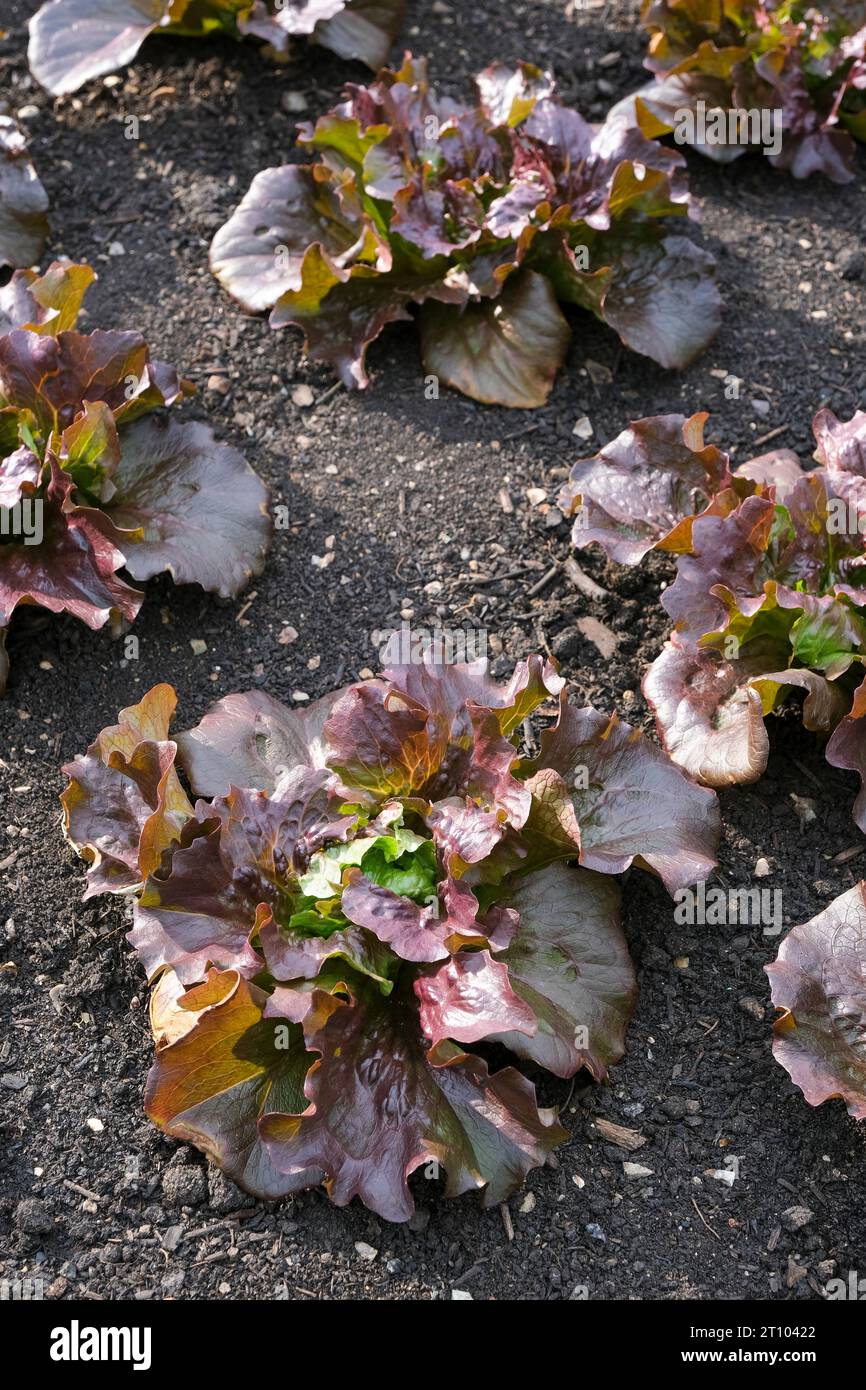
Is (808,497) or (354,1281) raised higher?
(808,497)

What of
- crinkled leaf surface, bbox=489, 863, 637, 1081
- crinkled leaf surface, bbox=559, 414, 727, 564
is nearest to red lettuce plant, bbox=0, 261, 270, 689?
crinkled leaf surface, bbox=559, 414, 727, 564

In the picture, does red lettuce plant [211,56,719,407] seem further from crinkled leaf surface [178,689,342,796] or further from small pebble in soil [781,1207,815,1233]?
small pebble in soil [781,1207,815,1233]

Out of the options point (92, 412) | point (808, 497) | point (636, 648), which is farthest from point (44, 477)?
point (808, 497)

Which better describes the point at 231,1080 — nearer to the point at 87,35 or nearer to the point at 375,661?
the point at 375,661

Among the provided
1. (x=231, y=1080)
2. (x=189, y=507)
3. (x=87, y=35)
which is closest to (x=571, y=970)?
(x=231, y=1080)

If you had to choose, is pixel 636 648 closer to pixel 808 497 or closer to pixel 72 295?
pixel 808 497

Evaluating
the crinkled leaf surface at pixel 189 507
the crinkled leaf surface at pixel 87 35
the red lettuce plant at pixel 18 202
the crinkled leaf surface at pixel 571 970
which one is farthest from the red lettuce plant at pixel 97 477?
the crinkled leaf surface at pixel 571 970

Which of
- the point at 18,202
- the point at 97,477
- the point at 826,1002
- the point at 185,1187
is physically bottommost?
the point at 185,1187
